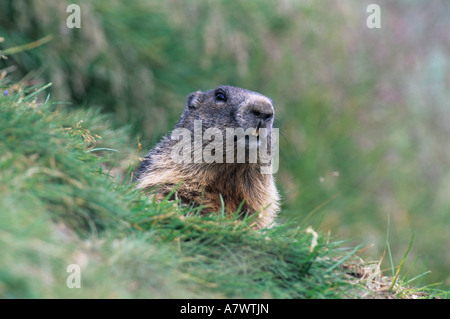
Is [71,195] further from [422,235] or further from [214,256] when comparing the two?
[422,235]

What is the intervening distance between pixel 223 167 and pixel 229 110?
1.56ft

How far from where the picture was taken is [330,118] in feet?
32.1

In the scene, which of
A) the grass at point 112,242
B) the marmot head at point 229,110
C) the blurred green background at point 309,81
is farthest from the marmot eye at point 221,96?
the blurred green background at point 309,81

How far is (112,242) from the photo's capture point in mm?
2996

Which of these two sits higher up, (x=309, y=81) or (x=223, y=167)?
(x=309, y=81)

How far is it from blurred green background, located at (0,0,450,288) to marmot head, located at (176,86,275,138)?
2.60 meters

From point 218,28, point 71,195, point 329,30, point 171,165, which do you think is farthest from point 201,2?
point 71,195

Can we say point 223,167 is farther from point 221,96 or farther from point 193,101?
point 193,101

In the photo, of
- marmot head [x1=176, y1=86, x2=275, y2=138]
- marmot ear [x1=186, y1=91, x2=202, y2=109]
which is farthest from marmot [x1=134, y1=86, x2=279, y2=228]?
marmot ear [x1=186, y1=91, x2=202, y2=109]

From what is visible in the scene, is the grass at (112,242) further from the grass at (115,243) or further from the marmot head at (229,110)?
the marmot head at (229,110)

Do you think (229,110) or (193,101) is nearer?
(229,110)

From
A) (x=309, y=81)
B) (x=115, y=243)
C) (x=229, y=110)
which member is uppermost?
(x=309, y=81)

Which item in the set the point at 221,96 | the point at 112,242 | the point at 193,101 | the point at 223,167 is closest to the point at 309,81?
the point at 193,101

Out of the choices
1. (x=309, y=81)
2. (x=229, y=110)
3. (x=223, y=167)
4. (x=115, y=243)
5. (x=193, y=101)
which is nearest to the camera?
(x=115, y=243)
